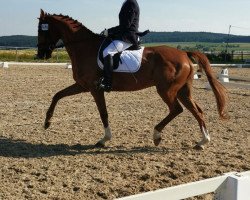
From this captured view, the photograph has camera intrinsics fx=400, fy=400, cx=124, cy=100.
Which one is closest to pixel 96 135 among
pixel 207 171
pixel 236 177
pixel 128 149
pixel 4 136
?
pixel 128 149

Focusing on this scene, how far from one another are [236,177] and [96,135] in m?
4.39

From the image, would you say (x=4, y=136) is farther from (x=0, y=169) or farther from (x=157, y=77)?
(x=157, y=77)

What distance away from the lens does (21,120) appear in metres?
8.07

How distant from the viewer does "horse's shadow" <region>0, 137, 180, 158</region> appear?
570 cm

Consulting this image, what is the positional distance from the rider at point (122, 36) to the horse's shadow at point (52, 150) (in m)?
0.97

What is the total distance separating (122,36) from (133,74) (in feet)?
2.04

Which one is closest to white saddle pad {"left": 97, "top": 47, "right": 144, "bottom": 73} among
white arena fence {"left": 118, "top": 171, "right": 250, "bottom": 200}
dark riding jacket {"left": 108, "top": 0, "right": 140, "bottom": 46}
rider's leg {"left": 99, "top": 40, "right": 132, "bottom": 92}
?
rider's leg {"left": 99, "top": 40, "right": 132, "bottom": 92}

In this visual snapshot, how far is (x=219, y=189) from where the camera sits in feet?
9.48

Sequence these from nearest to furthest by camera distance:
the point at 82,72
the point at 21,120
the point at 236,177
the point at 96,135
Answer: the point at 236,177, the point at 82,72, the point at 96,135, the point at 21,120

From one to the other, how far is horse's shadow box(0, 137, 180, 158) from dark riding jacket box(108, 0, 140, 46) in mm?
1717

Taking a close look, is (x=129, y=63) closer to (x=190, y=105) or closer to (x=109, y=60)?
(x=109, y=60)

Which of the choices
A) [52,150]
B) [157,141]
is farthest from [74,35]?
[157,141]

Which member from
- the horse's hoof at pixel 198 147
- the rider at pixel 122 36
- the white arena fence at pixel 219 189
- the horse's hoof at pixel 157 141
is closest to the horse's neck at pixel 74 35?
the rider at pixel 122 36

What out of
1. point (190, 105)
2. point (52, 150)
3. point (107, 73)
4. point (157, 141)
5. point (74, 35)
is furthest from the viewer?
point (74, 35)
